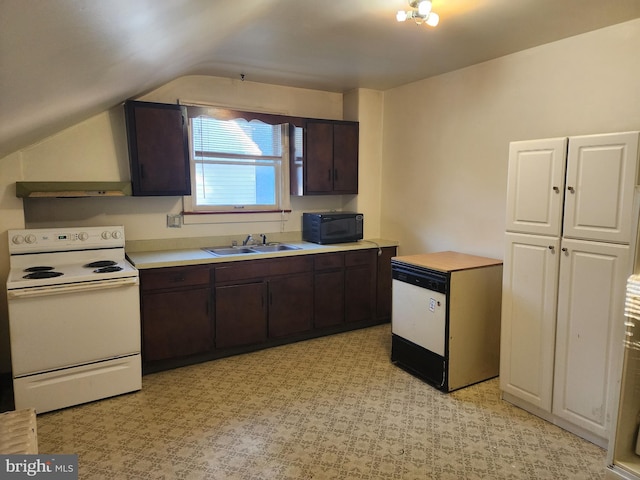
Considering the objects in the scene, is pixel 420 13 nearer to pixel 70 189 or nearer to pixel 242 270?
pixel 242 270

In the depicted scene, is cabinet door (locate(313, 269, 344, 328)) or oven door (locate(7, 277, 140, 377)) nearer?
oven door (locate(7, 277, 140, 377))

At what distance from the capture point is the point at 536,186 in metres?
2.51

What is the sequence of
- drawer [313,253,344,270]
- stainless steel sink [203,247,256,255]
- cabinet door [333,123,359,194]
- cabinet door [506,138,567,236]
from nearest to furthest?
cabinet door [506,138,567,236]
stainless steel sink [203,247,256,255]
drawer [313,253,344,270]
cabinet door [333,123,359,194]

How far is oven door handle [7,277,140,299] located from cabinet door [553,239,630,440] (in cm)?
277

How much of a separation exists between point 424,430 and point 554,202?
1570 mm

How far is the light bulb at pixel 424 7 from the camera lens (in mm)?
2119

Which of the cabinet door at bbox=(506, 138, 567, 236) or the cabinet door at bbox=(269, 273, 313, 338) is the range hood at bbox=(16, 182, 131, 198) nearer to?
the cabinet door at bbox=(269, 273, 313, 338)

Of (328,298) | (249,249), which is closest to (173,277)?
(249,249)

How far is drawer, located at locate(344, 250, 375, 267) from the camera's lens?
159 inches

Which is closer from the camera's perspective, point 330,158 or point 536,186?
point 536,186

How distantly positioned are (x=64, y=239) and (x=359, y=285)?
260cm

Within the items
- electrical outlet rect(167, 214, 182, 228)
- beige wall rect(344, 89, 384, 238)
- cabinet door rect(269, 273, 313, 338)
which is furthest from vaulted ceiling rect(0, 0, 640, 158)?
cabinet door rect(269, 273, 313, 338)

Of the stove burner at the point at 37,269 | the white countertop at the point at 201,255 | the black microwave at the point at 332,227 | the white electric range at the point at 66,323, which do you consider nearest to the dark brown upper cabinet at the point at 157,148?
the white countertop at the point at 201,255

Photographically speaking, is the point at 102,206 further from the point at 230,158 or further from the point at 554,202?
the point at 554,202
